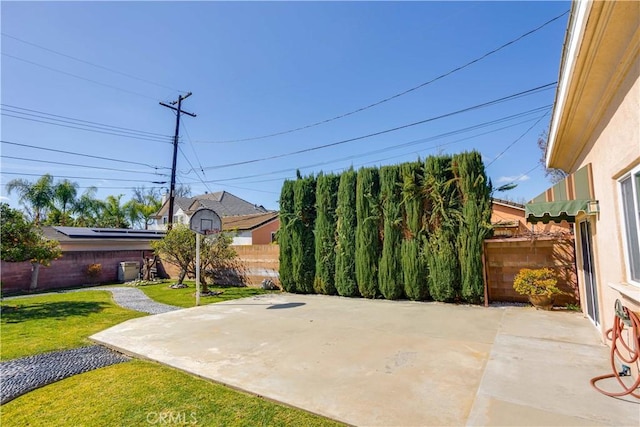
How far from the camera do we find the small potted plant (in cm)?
775

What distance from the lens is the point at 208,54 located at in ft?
37.5

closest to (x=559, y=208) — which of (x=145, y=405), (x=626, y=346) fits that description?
(x=626, y=346)

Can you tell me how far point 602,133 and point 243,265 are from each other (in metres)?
13.4

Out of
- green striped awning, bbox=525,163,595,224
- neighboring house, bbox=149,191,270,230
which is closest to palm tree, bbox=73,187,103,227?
neighboring house, bbox=149,191,270,230

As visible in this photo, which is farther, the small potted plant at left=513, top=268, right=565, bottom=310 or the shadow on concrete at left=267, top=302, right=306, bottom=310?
the shadow on concrete at left=267, top=302, right=306, bottom=310

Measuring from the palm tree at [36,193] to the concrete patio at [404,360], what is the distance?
3185cm

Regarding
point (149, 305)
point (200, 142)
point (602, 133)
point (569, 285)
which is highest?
point (200, 142)

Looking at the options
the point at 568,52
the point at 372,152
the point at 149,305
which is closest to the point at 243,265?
the point at 149,305

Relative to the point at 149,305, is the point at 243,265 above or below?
above

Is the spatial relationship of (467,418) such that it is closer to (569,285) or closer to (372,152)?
(569,285)

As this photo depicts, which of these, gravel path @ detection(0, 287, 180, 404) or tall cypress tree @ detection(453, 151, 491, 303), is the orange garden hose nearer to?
tall cypress tree @ detection(453, 151, 491, 303)

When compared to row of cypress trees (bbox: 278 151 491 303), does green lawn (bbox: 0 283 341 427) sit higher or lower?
lower

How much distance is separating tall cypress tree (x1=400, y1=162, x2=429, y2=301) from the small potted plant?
271cm

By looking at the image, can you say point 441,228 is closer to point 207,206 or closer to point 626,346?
point 626,346
